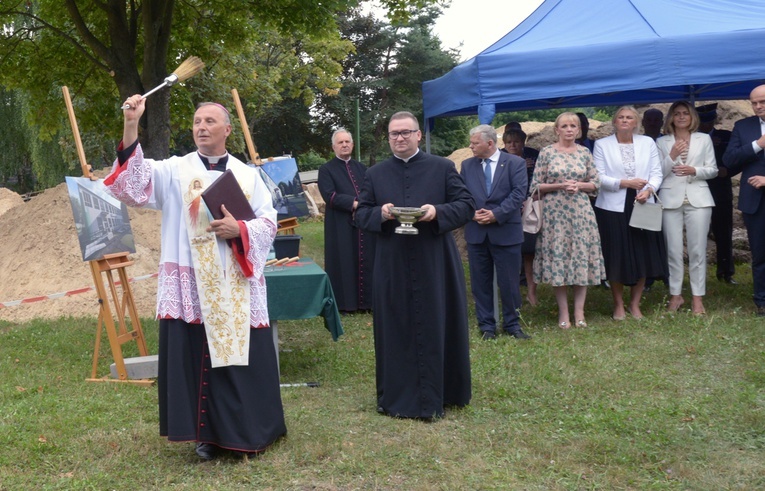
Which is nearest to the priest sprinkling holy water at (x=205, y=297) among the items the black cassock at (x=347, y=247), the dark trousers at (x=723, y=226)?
the black cassock at (x=347, y=247)

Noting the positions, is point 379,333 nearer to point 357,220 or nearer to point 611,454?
point 357,220

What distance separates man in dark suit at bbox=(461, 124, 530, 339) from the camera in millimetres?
7789

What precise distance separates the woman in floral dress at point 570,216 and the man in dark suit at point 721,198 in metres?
2.16

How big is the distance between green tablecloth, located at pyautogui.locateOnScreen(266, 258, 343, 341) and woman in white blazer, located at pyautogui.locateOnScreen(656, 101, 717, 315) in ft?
12.8

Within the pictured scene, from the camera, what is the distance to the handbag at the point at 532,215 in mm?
8234

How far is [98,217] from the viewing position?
280 inches

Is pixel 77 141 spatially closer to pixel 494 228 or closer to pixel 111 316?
pixel 111 316

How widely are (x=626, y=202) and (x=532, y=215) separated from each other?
3.30ft

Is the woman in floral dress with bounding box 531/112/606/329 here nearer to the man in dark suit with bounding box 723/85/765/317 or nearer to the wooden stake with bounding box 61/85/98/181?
the man in dark suit with bounding box 723/85/765/317

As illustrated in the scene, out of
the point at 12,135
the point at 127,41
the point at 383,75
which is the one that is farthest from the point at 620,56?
the point at 383,75

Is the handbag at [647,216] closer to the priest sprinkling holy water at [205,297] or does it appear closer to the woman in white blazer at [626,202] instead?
the woman in white blazer at [626,202]

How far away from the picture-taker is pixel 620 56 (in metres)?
7.90

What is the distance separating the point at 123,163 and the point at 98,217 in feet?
9.24

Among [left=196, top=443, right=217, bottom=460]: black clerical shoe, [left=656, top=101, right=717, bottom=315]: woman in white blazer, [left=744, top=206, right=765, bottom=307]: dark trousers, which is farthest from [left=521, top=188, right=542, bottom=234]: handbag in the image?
[left=196, top=443, right=217, bottom=460]: black clerical shoe
